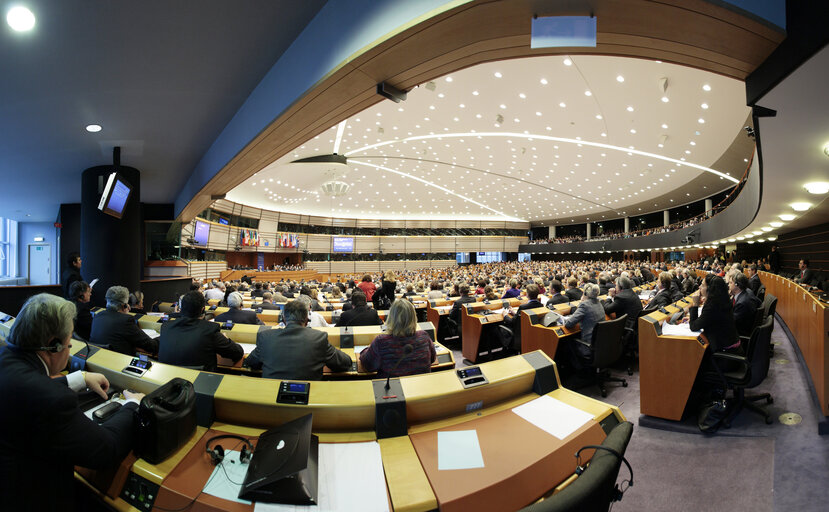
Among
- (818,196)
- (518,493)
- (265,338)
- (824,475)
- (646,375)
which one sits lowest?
(824,475)

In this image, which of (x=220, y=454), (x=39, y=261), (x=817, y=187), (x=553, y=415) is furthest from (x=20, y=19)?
(x=39, y=261)

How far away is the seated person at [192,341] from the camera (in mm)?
2520

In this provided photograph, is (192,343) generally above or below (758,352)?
above

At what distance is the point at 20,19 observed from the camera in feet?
7.04

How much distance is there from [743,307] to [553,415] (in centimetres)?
401

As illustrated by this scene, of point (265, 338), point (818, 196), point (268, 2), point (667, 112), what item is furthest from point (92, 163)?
point (667, 112)

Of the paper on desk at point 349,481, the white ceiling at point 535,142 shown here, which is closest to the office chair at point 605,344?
the paper on desk at point 349,481

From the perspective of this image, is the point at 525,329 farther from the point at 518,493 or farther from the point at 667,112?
the point at 667,112

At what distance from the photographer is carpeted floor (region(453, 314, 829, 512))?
2107 mm

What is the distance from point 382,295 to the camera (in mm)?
6809

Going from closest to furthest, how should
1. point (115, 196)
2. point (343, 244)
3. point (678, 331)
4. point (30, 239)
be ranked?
point (678, 331) < point (115, 196) < point (30, 239) < point (343, 244)

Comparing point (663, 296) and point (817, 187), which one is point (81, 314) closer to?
point (663, 296)

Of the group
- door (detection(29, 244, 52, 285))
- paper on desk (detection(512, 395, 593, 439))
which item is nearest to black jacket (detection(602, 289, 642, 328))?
paper on desk (detection(512, 395, 593, 439))

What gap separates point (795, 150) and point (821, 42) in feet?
9.40
